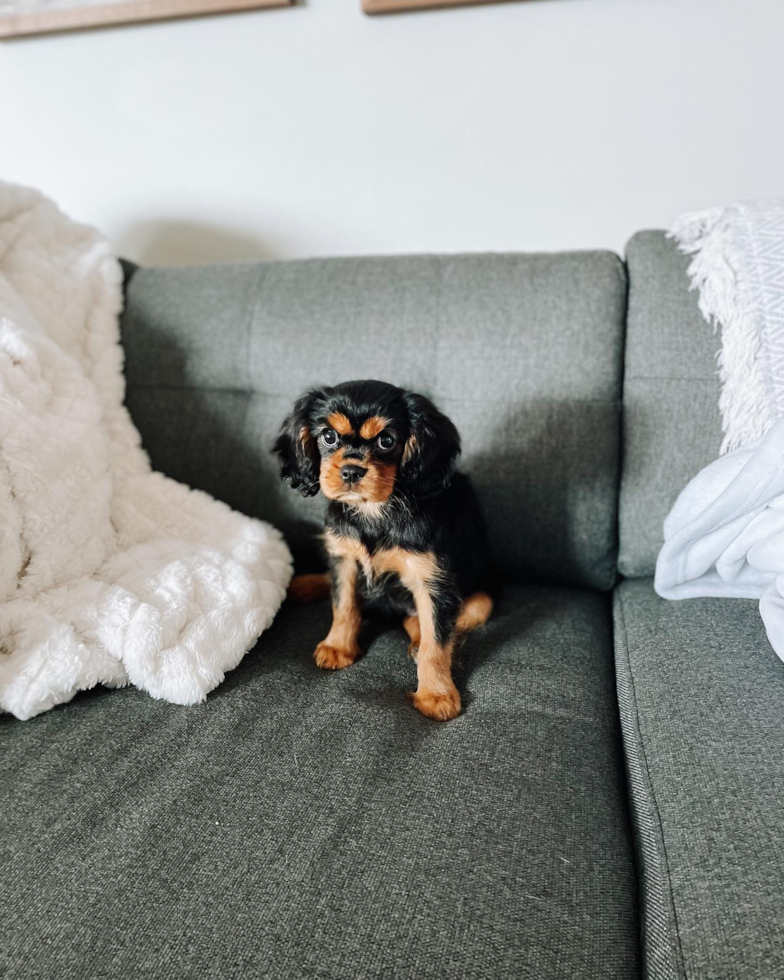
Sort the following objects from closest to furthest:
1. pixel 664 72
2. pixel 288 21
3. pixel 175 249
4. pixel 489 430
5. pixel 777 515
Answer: pixel 777 515 → pixel 489 430 → pixel 664 72 → pixel 288 21 → pixel 175 249

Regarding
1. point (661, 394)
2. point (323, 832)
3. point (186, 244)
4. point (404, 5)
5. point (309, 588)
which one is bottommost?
point (309, 588)

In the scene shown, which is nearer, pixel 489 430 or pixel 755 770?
pixel 755 770

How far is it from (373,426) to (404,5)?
1238mm

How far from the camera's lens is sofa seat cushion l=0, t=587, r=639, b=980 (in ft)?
2.64

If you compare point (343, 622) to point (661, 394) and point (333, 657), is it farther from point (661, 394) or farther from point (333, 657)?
point (661, 394)

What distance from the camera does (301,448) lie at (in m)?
1.40

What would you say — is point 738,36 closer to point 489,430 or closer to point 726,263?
point 726,263

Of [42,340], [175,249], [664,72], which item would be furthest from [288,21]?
[42,340]

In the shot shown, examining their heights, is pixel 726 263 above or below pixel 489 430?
above

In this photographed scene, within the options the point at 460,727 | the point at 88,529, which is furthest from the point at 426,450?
the point at 88,529

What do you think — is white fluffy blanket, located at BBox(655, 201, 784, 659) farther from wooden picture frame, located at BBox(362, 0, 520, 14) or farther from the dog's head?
wooden picture frame, located at BBox(362, 0, 520, 14)

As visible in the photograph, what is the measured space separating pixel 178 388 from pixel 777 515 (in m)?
1.41

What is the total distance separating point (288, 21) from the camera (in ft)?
6.36

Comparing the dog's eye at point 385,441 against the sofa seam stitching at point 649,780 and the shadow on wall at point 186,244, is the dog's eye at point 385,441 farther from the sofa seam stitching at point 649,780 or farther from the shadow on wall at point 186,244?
the shadow on wall at point 186,244
